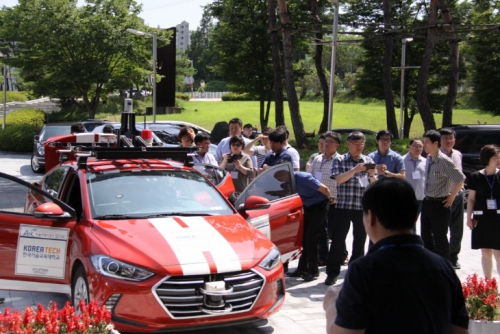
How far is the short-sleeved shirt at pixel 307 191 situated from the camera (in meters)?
7.89

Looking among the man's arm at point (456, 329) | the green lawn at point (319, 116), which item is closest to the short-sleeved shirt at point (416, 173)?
the man's arm at point (456, 329)

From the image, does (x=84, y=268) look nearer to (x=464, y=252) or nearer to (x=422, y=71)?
(x=464, y=252)

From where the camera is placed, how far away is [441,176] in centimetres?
806

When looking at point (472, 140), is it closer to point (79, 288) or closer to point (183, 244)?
point (183, 244)

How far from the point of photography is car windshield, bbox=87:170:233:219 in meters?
6.24

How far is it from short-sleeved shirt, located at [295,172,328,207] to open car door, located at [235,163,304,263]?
0.59 ft

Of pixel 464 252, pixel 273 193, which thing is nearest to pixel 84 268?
pixel 273 193

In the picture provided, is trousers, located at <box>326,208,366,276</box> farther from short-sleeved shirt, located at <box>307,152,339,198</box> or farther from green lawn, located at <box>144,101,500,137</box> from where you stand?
green lawn, located at <box>144,101,500,137</box>

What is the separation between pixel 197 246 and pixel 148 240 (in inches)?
17.2

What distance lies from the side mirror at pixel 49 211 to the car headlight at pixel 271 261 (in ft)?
6.41

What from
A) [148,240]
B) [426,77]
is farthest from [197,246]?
[426,77]

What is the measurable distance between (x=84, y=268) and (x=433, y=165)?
465 centimetres

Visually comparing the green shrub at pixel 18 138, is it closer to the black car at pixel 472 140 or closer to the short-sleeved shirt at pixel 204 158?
the black car at pixel 472 140

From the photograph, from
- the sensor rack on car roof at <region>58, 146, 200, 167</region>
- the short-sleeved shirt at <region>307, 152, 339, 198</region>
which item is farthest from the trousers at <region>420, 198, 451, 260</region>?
the sensor rack on car roof at <region>58, 146, 200, 167</region>
